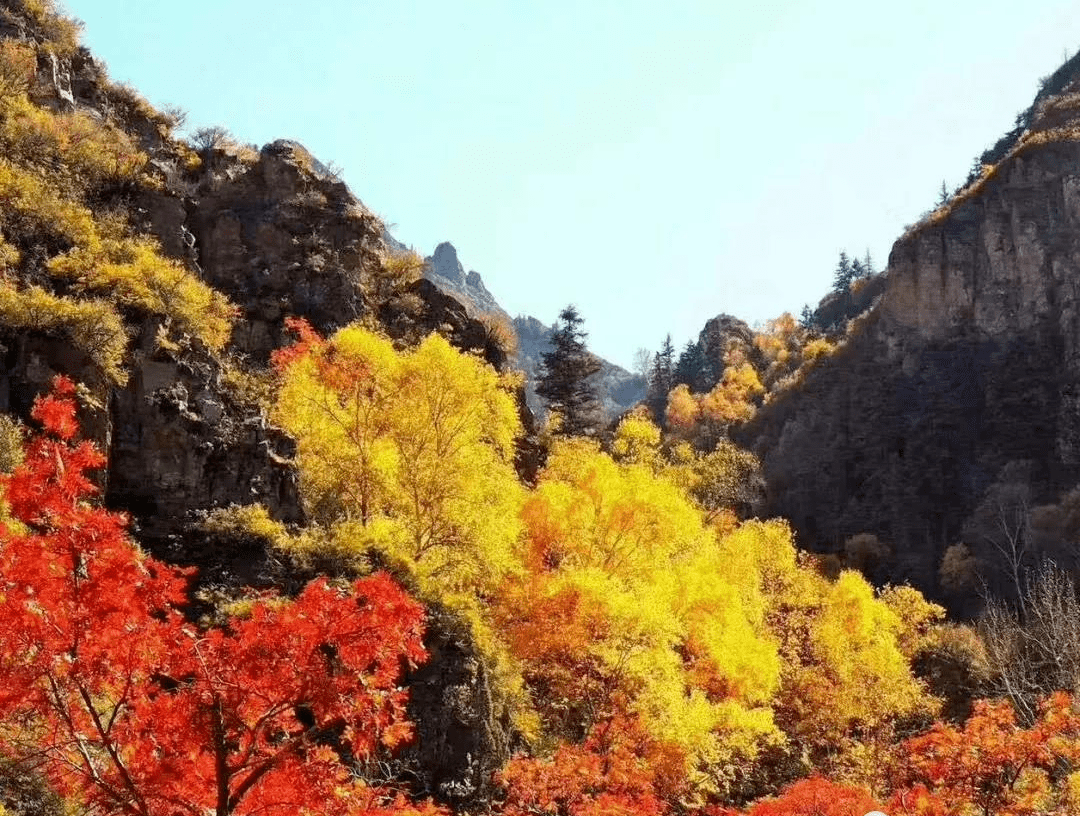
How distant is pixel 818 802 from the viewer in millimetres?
17344

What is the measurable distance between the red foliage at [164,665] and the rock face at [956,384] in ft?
136

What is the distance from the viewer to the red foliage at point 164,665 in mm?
7484

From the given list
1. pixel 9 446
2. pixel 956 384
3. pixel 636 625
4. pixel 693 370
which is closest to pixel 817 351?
pixel 956 384

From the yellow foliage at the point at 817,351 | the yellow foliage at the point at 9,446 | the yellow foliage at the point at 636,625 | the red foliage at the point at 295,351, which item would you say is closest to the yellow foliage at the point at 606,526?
the yellow foliage at the point at 636,625

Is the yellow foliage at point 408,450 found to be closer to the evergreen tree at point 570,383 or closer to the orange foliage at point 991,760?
the orange foliage at point 991,760

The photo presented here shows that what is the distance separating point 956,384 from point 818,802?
135 feet

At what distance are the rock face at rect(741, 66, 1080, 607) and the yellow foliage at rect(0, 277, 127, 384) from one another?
4038cm

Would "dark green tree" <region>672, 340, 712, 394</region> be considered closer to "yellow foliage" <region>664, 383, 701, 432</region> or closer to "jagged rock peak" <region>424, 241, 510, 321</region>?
"yellow foliage" <region>664, 383, 701, 432</region>

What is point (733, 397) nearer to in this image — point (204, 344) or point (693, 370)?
point (693, 370)

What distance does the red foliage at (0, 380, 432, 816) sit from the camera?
748cm

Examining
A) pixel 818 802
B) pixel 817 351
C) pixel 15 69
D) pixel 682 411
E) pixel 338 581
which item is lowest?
pixel 818 802

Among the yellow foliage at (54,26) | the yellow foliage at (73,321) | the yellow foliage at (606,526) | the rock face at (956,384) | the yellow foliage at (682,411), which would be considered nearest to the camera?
the yellow foliage at (73,321)

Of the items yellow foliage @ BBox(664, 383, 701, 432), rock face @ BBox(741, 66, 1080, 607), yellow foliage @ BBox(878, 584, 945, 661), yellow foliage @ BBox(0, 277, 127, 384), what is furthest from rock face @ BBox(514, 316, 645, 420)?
yellow foliage @ BBox(0, 277, 127, 384)

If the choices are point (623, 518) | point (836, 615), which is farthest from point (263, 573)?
point (836, 615)
